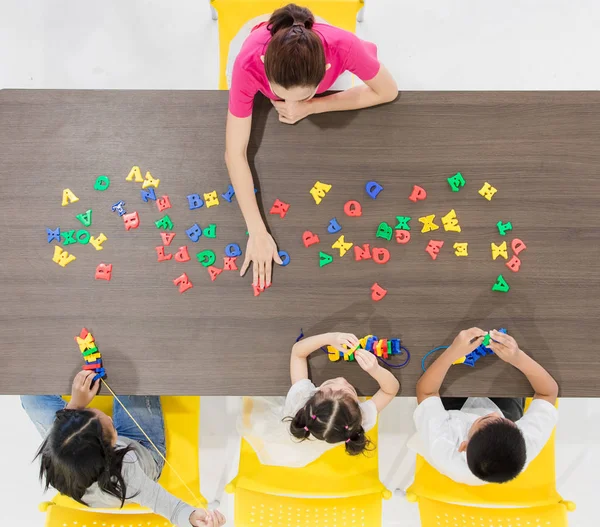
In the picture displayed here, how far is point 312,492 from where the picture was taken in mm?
1680

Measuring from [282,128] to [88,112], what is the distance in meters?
0.58

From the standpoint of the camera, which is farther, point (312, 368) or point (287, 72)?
point (312, 368)

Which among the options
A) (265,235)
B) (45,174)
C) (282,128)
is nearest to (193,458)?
(265,235)

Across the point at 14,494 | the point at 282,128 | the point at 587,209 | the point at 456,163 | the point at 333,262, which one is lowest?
the point at 14,494

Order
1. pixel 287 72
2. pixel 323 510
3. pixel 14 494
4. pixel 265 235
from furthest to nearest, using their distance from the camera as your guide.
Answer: pixel 14 494
pixel 323 510
pixel 265 235
pixel 287 72

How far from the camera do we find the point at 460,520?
166 cm

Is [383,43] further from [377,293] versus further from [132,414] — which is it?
[132,414]

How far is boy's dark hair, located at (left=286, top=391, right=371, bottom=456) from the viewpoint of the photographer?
1378mm

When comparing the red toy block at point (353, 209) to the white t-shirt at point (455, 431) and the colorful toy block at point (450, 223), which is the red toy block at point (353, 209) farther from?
the white t-shirt at point (455, 431)

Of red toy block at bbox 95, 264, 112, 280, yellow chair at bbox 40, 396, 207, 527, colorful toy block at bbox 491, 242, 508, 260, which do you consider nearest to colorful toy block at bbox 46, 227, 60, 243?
red toy block at bbox 95, 264, 112, 280

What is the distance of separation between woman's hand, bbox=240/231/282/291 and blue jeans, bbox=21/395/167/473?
622 mm

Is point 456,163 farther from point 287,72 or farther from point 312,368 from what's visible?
point 312,368

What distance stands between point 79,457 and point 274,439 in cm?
61

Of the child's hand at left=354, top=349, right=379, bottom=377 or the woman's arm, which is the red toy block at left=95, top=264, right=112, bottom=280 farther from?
the child's hand at left=354, top=349, right=379, bottom=377
